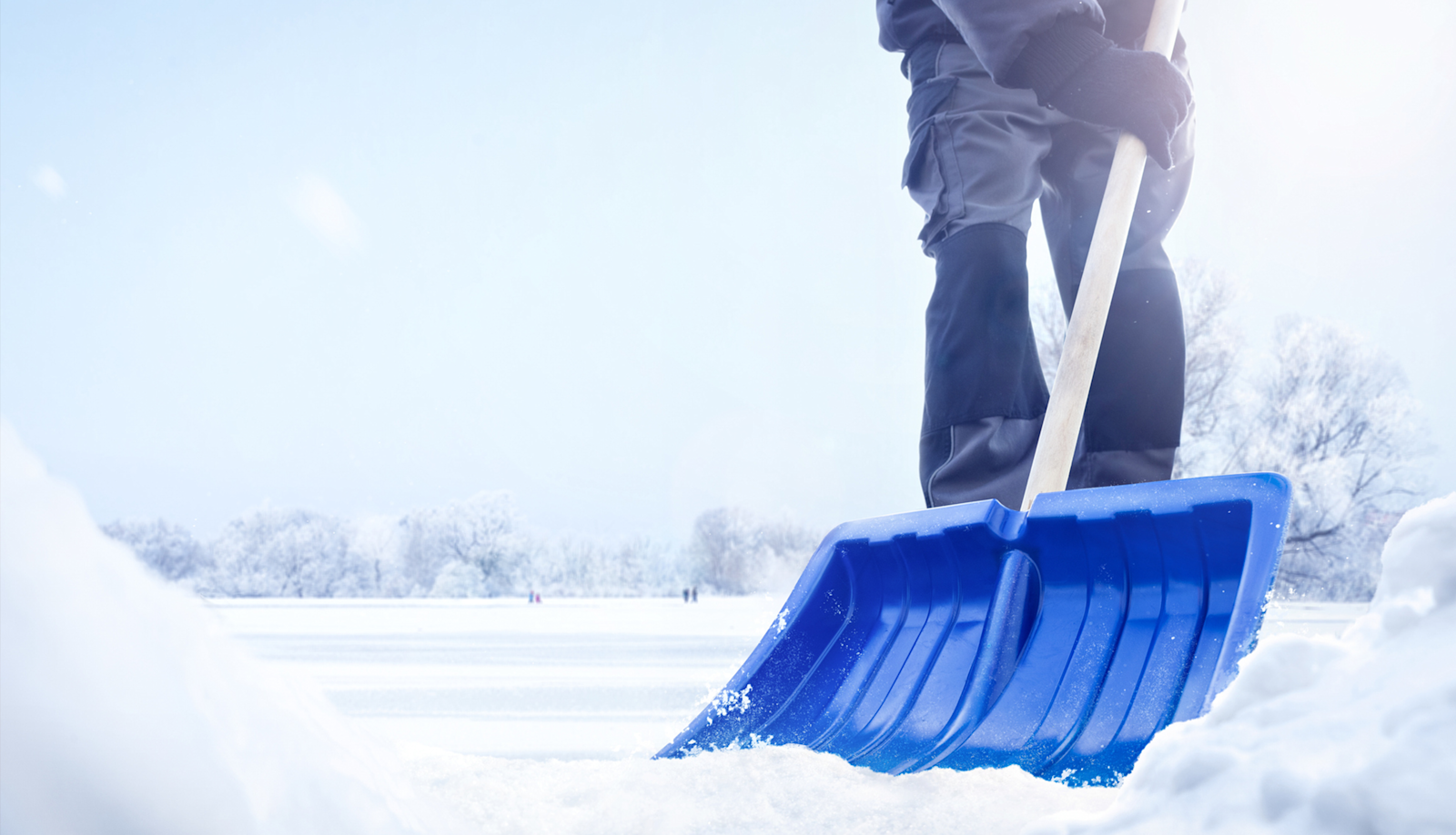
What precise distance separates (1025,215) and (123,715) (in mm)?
1287

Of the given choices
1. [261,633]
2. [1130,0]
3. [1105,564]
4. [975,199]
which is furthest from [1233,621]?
[261,633]

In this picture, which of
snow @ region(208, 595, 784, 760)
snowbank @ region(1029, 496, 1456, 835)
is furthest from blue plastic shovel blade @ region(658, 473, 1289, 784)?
snowbank @ region(1029, 496, 1456, 835)

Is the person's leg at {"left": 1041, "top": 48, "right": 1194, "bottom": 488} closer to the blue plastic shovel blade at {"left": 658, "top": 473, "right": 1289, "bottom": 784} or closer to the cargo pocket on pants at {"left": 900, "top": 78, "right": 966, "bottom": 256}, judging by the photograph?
the cargo pocket on pants at {"left": 900, "top": 78, "right": 966, "bottom": 256}

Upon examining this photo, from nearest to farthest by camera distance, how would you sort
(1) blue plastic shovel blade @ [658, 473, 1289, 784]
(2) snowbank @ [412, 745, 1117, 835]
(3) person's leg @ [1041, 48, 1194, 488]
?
1. (2) snowbank @ [412, 745, 1117, 835]
2. (1) blue plastic shovel blade @ [658, 473, 1289, 784]
3. (3) person's leg @ [1041, 48, 1194, 488]

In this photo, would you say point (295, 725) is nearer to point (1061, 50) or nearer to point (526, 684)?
point (1061, 50)

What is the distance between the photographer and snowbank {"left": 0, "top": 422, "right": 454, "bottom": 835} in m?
0.30

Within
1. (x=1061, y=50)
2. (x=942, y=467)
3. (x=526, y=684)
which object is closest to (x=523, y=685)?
(x=526, y=684)

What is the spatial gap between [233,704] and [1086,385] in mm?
982

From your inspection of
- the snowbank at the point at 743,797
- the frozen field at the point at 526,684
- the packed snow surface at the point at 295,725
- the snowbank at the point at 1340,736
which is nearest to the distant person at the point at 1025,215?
the frozen field at the point at 526,684

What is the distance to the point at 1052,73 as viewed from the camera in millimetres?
1214

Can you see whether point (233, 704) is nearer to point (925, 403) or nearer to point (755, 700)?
point (755, 700)

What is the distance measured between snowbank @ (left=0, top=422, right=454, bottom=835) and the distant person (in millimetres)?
1019

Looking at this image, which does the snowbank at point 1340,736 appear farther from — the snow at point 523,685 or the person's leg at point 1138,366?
the person's leg at point 1138,366

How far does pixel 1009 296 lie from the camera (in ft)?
4.16
